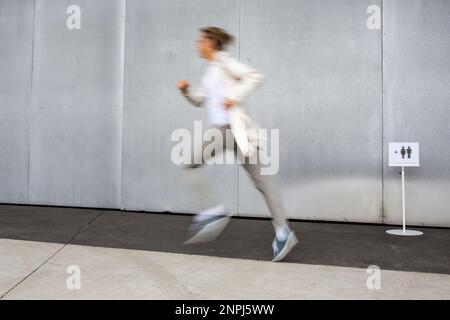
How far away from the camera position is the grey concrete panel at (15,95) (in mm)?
6102

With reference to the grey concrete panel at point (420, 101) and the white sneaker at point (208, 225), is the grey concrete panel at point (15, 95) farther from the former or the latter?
the grey concrete panel at point (420, 101)

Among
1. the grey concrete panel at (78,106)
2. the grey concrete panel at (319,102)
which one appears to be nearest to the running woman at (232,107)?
the grey concrete panel at (319,102)

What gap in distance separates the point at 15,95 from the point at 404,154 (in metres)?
5.39

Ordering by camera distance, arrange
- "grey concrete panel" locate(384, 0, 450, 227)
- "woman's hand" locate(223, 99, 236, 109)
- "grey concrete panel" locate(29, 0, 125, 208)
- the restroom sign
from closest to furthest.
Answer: "woman's hand" locate(223, 99, 236, 109)
the restroom sign
"grey concrete panel" locate(384, 0, 450, 227)
"grey concrete panel" locate(29, 0, 125, 208)

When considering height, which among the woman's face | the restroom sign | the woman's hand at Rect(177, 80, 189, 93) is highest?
the woman's face

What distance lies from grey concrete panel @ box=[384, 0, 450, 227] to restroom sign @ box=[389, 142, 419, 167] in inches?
15.3

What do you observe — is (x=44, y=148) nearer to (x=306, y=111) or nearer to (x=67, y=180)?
(x=67, y=180)

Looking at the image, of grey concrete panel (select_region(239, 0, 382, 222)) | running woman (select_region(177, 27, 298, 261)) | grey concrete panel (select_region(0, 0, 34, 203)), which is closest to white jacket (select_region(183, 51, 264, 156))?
running woman (select_region(177, 27, 298, 261))

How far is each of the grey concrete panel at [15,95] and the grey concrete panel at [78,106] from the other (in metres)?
0.14

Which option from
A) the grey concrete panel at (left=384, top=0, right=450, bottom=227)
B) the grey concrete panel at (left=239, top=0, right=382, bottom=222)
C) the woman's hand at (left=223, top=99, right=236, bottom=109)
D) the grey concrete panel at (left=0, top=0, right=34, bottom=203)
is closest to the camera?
the woman's hand at (left=223, top=99, right=236, bottom=109)

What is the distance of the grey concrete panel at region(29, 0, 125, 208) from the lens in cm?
571

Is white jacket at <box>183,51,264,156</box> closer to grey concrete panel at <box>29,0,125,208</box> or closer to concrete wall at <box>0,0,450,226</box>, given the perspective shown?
concrete wall at <box>0,0,450,226</box>

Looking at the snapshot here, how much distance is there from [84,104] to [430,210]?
15.3 feet

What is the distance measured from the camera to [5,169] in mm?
6191
